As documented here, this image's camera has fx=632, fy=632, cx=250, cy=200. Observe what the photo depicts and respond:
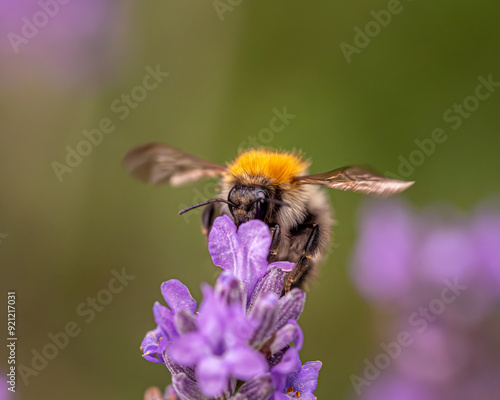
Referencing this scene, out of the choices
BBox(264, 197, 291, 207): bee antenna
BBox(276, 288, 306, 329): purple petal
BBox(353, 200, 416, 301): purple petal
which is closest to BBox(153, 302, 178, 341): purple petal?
BBox(276, 288, 306, 329): purple petal

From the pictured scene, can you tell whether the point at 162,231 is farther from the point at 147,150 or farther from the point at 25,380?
the point at 147,150

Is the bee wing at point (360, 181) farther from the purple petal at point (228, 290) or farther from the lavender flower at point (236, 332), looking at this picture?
the purple petal at point (228, 290)

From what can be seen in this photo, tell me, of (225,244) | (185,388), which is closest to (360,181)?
(225,244)

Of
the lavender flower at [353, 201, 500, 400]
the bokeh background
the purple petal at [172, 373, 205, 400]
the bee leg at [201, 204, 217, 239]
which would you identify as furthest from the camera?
the bokeh background

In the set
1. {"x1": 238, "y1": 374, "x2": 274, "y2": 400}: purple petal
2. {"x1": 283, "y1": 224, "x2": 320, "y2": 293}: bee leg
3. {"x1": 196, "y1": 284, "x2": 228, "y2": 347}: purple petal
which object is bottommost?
{"x1": 238, "y1": 374, "x2": 274, "y2": 400}: purple petal

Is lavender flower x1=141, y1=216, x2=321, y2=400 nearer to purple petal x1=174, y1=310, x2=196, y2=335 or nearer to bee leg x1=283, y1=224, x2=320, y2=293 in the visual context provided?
purple petal x1=174, y1=310, x2=196, y2=335

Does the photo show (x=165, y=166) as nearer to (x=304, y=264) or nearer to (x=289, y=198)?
(x=289, y=198)
